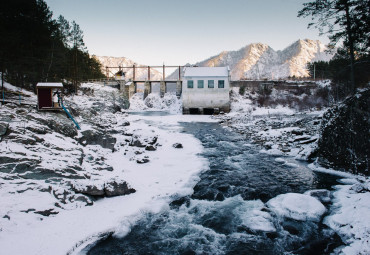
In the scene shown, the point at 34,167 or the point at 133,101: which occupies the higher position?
the point at 133,101

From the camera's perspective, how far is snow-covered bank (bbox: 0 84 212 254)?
4.36m

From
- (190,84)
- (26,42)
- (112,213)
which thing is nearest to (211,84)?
(190,84)

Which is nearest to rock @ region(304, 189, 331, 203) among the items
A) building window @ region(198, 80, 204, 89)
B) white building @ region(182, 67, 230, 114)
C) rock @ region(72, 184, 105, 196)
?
rock @ region(72, 184, 105, 196)

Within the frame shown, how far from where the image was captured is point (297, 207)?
18.9 ft

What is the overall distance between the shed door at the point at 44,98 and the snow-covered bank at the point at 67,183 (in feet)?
7.09

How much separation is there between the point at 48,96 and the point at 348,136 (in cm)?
1403

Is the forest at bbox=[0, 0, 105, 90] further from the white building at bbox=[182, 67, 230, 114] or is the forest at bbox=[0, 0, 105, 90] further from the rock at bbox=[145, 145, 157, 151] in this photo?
the white building at bbox=[182, 67, 230, 114]

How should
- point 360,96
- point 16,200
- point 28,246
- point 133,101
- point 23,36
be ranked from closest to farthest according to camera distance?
point 28,246, point 16,200, point 360,96, point 23,36, point 133,101

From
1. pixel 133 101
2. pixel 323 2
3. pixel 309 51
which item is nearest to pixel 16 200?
pixel 323 2

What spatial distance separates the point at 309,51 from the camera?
651 ft

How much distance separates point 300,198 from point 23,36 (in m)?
23.7

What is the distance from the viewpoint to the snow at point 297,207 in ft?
17.7

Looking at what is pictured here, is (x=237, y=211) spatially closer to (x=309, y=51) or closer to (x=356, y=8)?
(x=356, y=8)

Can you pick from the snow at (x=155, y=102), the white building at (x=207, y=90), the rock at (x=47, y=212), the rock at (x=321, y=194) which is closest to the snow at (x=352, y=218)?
the rock at (x=321, y=194)
